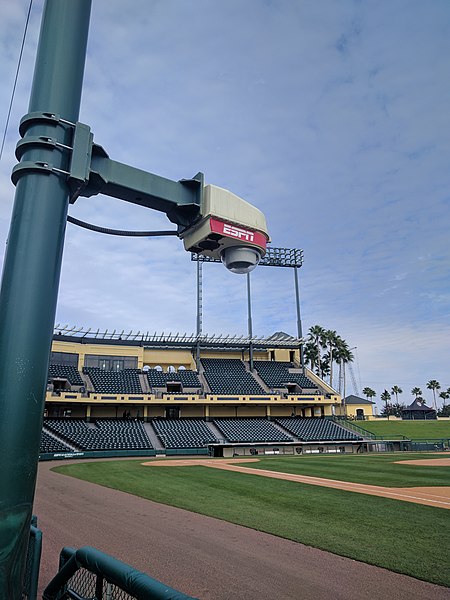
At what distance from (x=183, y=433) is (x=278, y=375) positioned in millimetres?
16713

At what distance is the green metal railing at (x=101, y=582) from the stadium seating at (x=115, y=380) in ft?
134

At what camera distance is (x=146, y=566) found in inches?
280

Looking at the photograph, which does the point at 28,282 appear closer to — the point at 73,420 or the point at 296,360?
the point at 73,420

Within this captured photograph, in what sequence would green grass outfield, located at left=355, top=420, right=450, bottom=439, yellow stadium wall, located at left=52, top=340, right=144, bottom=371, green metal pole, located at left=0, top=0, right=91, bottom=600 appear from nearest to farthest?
green metal pole, located at left=0, top=0, right=91, bottom=600, yellow stadium wall, located at left=52, top=340, right=144, bottom=371, green grass outfield, located at left=355, top=420, right=450, bottom=439

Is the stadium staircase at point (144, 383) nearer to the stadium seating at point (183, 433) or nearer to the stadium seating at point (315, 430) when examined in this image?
the stadium seating at point (183, 433)

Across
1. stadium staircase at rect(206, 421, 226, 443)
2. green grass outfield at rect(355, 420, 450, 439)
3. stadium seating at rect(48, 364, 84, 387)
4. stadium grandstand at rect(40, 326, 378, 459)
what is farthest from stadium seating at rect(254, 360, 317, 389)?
stadium seating at rect(48, 364, 84, 387)

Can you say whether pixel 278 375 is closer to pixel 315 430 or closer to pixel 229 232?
pixel 315 430

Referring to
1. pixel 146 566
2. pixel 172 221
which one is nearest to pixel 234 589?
pixel 146 566

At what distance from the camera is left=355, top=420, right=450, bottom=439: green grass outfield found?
5434 cm

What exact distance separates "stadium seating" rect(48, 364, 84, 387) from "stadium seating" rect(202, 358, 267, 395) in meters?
13.9

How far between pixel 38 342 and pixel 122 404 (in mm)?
44077

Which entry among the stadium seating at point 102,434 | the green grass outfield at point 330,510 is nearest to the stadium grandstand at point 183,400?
the stadium seating at point 102,434

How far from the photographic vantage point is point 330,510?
11773mm

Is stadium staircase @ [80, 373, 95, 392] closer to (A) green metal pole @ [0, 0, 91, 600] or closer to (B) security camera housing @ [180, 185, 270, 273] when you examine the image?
(B) security camera housing @ [180, 185, 270, 273]
